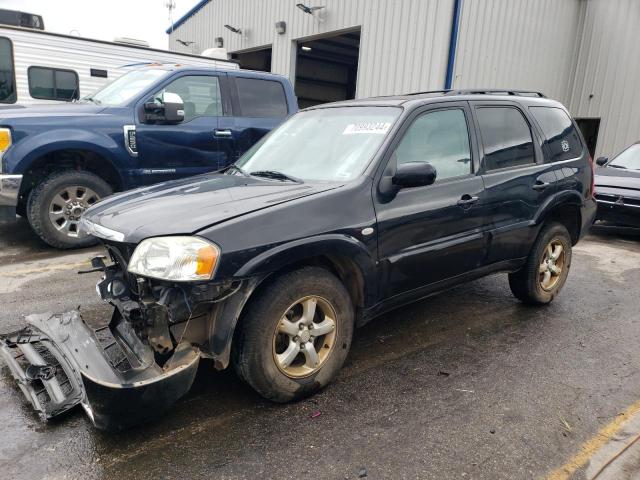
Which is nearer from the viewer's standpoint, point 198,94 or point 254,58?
point 198,94

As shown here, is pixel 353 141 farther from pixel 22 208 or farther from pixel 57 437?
pixel 22 208

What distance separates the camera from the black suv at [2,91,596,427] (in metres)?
2.43

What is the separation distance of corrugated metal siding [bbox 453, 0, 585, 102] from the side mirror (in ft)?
27.2

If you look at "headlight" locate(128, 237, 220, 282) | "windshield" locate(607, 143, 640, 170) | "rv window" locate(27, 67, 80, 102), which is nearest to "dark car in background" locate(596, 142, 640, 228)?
"windshield" locate(607, 143, 640, 170)

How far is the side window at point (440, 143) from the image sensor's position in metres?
3.31

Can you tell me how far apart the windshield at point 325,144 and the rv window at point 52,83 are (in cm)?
659

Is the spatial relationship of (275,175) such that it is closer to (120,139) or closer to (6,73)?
(120,139)

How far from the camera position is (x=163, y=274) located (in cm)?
237

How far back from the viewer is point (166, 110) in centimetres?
564

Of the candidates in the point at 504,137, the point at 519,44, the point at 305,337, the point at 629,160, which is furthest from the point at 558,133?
the point at 519,44

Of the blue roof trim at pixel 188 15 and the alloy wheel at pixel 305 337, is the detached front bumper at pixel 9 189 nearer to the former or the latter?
the alloy wheel at pixel 305 337

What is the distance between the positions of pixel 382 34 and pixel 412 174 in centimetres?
933

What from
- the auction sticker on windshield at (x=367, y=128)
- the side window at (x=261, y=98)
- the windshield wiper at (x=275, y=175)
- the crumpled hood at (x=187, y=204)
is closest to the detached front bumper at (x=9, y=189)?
the crumpled hood at (x=187, y=204)

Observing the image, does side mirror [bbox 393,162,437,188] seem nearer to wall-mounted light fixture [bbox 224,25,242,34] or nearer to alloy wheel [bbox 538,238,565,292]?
alloy wheel [bbox 538,238,565,292]
